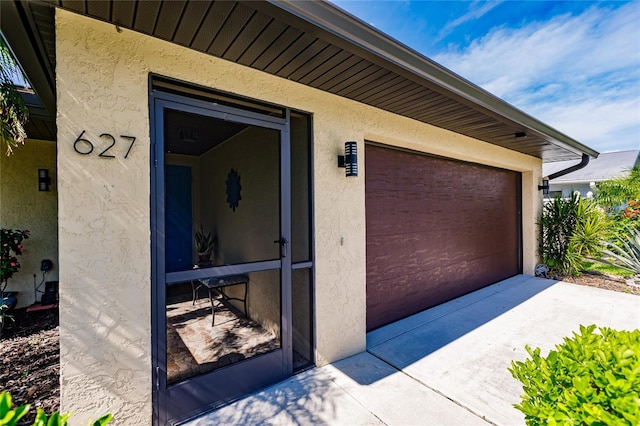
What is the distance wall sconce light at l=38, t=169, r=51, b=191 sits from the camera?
513cm

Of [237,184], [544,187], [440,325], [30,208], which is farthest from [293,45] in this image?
[544,187]

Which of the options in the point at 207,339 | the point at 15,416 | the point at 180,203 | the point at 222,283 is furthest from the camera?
the point at 180,203

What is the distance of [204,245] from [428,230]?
15.5 feet

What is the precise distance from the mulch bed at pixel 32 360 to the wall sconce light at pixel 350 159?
3.70 m

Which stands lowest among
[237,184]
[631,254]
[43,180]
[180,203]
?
A: [631,254]

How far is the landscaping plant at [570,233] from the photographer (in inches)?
284

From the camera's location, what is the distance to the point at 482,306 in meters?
5.40

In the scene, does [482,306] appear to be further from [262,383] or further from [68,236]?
[68,236]

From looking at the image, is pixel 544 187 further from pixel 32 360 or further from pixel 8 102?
pixel 32 360

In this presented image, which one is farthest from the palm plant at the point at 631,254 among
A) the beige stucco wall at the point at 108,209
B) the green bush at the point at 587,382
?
the beige stucco wall at the point at 108,209

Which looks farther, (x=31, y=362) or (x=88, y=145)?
(x=31, y=362)

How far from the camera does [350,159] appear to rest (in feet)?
11.6

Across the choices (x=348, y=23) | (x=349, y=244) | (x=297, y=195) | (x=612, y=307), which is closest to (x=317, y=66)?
(x=348, y=23)

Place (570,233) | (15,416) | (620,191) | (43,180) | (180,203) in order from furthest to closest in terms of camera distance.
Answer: (620,191) → (570,233) → (180,203) → (43,180) → (15,416)
